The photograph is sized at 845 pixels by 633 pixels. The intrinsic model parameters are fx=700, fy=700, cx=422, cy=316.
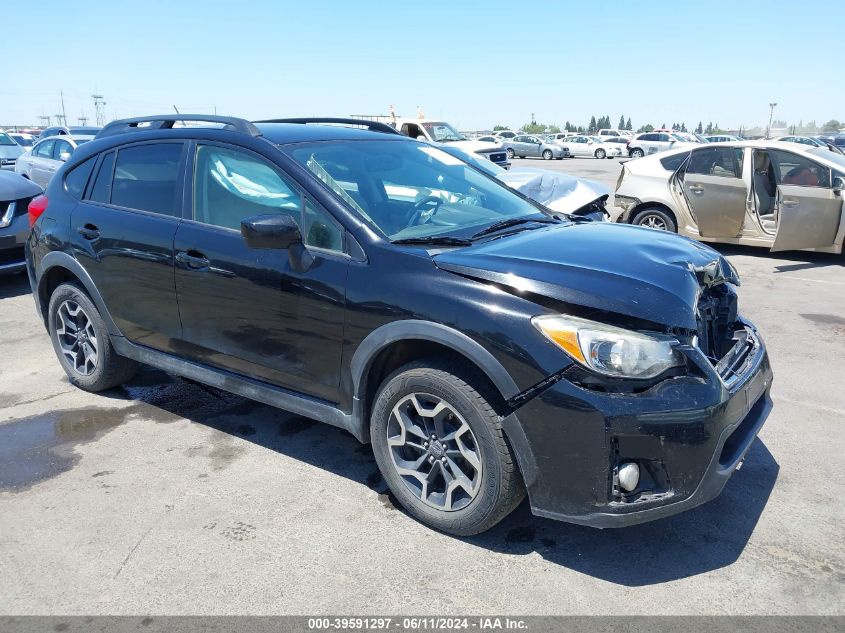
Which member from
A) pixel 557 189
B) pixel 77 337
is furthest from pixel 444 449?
pixel 557 189

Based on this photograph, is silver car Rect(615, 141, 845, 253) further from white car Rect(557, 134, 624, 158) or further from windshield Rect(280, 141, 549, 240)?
white car Rect(557, 134, 624, 158)

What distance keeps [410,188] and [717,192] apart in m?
6.80

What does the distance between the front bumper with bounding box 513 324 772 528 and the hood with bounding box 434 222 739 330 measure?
28cm

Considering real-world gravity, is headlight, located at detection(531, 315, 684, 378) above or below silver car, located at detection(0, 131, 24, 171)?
below

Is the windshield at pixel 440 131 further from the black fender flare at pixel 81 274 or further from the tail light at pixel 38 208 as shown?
the black fender flare at pixel 81 274

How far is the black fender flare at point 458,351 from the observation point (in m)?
2.76

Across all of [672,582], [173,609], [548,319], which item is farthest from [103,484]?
[672,582]

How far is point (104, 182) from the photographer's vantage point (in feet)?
14.9

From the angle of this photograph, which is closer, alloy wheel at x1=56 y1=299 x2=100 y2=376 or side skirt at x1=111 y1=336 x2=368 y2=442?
side skirt at x1=111 y1=336 x2=368 y2=442

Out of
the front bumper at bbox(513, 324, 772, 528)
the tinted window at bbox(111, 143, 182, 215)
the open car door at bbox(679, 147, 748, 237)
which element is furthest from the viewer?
the open car door at bbox(679, 147, 748, 237)

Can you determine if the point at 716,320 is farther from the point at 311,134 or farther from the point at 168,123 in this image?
the point at 168,123

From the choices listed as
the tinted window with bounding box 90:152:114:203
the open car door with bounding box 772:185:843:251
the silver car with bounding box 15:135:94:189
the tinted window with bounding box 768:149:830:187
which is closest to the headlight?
the tinted window with bounding box 90:152:114:203

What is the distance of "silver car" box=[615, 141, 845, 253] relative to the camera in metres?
8.67

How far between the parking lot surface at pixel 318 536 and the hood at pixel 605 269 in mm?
1045
